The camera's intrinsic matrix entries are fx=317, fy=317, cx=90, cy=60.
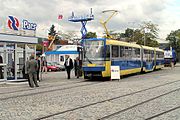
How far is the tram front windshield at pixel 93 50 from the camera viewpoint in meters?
22.2

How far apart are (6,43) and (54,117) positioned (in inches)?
523

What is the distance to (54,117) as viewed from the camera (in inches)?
344

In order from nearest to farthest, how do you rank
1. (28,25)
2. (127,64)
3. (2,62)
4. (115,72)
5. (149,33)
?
1. (2,62)
2. (115,72)
3. (28,25)
4. (127,64)
5. (149,33)

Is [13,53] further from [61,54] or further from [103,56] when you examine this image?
[61,54]

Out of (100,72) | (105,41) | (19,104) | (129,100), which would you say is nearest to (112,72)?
(100,72)

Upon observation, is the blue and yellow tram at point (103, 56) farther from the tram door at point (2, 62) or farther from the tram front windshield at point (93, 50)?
the tram door at point (2, 62)

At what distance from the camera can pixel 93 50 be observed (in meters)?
22.5

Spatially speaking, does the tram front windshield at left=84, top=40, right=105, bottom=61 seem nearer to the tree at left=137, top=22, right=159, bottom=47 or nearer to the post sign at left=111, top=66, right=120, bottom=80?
the post sign at left=111, top=66, right=120, bottom=80

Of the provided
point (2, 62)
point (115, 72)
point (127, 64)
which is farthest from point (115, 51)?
point (2, 62)

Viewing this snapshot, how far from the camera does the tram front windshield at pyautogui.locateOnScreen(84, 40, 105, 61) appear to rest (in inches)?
875

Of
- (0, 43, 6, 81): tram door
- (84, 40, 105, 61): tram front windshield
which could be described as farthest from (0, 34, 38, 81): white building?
(84, 40, 105, 61): tram front windshield

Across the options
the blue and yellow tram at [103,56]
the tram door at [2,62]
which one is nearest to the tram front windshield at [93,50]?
the blue and yellow tram at [103,56]

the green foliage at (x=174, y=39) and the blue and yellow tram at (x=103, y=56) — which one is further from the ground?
the green foliage at (x=174, y=39)

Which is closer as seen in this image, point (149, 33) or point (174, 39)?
point (149, 33)
